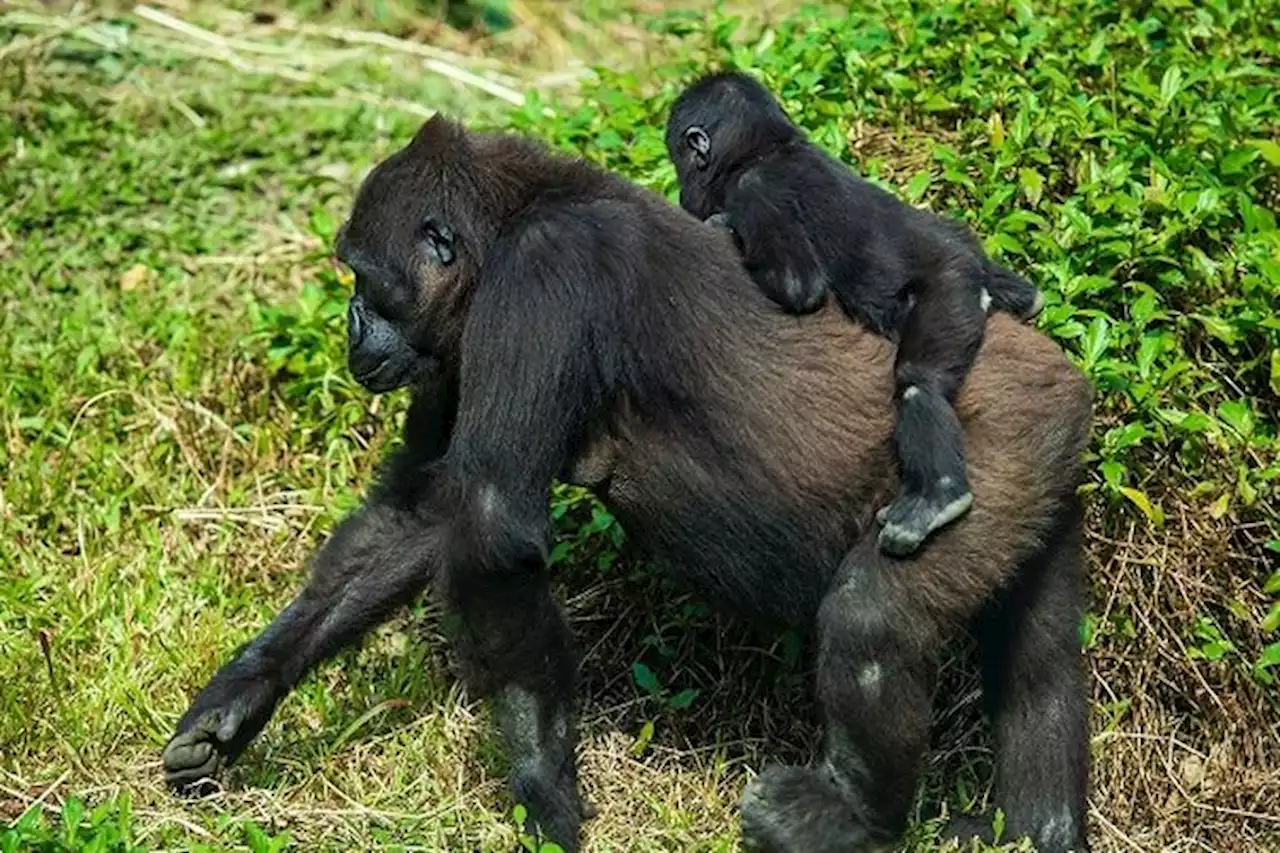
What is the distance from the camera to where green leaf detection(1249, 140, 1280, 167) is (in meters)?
5.42

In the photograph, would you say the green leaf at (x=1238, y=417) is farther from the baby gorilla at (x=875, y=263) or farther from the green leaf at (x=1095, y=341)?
the baby gorilla at (x=875, y=263)

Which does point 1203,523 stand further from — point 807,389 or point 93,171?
point 93,171

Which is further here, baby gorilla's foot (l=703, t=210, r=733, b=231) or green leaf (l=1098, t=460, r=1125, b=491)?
green leaf (l=1098, t=460, r=1125, b=491)

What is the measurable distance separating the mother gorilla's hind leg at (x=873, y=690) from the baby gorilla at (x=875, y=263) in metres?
0.08

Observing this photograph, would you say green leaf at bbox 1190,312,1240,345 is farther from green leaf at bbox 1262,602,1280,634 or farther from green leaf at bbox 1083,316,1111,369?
green leaf at bbox 1262,602,1280,634

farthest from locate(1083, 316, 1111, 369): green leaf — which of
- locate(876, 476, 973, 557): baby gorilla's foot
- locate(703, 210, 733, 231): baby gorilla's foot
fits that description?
locate(703, 210, 733, 231): baby gorilla's foot

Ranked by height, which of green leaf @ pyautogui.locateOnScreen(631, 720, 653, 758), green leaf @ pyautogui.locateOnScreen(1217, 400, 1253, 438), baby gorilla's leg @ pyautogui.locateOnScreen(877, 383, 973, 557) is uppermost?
baby gorilla's leg @ pyautogui.locateOnScreen(877, 383, 973, 557)

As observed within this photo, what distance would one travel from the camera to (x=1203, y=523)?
16.9ft

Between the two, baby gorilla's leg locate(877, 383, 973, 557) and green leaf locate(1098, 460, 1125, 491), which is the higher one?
baby gorilla's leg locate(877, 383, 973, 557)

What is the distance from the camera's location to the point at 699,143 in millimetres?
5035

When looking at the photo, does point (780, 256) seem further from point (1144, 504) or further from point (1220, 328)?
point (1220, 328)

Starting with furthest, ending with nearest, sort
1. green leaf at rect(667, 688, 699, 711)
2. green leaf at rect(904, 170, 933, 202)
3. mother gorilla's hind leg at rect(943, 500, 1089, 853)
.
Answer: green leaf at rect(904, 170, 933, 202), green leaf at rect(667, 688, 699, 711), mother gorilla's hind leg at rect(943, 500, 1089, 853)

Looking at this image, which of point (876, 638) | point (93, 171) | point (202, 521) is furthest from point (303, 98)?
point (876, 638)

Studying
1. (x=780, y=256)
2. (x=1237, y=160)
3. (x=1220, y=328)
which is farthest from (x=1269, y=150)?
(x=780, y=256)
